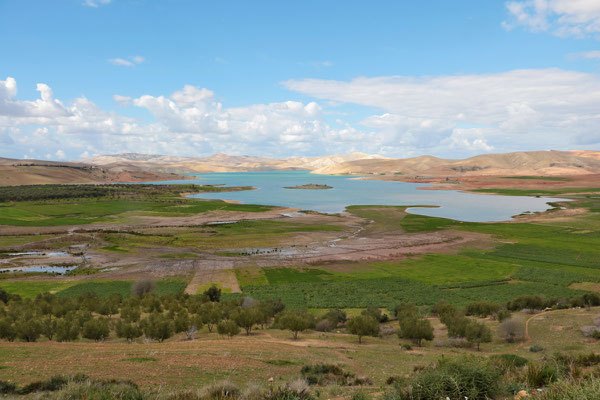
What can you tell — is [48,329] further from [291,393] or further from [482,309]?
[482,309]

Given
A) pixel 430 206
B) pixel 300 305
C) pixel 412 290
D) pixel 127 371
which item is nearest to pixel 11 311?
pixel 127 371

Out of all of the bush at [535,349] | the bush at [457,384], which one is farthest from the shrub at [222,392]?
the bush at [535,349]

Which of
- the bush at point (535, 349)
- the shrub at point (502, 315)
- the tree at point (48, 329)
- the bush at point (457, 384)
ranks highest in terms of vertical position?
the bush at point (457, 384)

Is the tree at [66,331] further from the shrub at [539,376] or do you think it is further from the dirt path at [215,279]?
the shrub at [539,376]

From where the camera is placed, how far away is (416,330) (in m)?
29.4

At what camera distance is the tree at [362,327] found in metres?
30.0

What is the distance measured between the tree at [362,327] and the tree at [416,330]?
7.64ft

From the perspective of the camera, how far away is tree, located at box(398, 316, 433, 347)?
95.7ft

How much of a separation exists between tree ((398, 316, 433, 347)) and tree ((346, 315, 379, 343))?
233 centimetres

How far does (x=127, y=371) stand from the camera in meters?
15.9

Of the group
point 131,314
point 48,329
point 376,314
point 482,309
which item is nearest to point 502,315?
point 482,309

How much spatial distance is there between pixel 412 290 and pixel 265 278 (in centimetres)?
2139

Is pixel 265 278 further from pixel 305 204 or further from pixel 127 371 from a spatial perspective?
pixel 305 204

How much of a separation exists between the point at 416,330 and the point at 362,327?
14.2 feet
